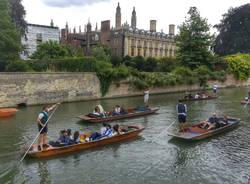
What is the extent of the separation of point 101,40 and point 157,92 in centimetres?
3251

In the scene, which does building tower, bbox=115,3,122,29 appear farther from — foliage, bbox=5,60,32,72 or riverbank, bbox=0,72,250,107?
foliage, bbox=5,60,32,72

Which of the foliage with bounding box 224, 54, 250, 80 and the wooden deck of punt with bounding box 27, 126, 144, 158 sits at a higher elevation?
the foliage with bounding box 224, 54, 250, 80

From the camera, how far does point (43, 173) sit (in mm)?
11156

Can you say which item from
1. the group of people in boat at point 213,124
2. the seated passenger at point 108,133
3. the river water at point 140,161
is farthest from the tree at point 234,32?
the seated passenger at point 108,133

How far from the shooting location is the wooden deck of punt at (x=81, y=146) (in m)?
12.4

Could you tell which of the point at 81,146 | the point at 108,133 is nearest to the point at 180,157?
the point at 108,133

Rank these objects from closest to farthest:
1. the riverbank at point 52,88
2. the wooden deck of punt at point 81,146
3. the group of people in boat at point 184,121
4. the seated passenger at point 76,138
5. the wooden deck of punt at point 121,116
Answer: the wooden deck of punt at point 81,146 < the seated passenger at point 76,138 < the group of people in boat at point 184,121 < the wooden deck of punt at point 121,116 < the riverbank at point 52,88

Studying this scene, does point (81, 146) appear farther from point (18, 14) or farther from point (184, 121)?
point (18, 14)

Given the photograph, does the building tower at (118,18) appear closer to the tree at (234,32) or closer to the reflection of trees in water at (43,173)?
the tree at (234,32)

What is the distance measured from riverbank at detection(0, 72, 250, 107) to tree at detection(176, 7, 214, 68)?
1549cm

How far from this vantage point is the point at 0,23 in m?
27.5

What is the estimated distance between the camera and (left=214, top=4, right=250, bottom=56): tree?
2355 inches

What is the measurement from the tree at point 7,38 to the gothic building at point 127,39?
35.5 m

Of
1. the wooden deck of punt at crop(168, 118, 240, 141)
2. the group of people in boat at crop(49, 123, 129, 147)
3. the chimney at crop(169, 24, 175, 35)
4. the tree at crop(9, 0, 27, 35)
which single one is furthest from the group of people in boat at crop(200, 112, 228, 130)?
the chimney at crop(169, 24, 175, 35)
